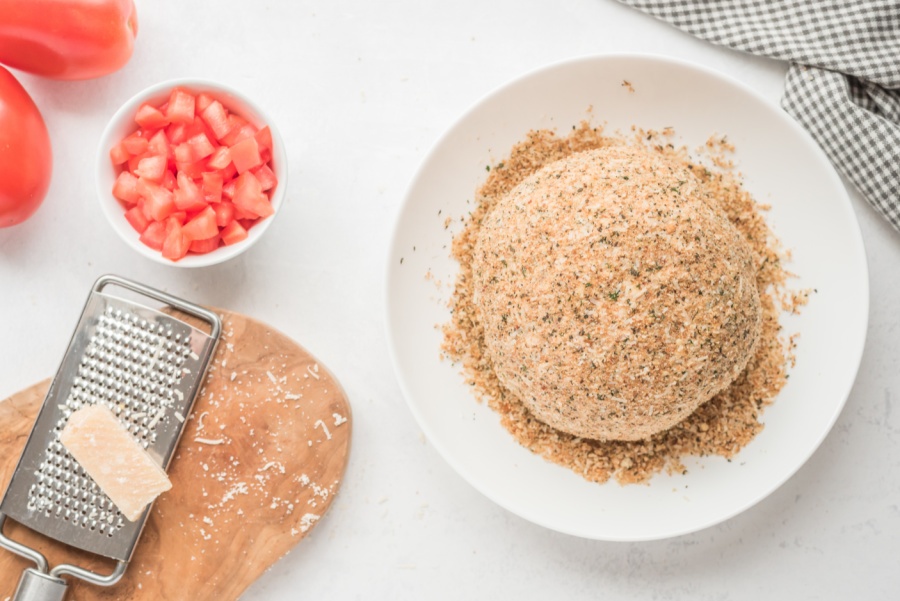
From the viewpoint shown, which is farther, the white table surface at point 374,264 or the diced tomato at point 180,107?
the white table surface at point 374,264

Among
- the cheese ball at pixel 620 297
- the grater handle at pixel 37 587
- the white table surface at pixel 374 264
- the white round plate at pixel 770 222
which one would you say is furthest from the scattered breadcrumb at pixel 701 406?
→ the grater handle at pixel 37 587

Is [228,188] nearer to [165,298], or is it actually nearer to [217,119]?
[217,119]

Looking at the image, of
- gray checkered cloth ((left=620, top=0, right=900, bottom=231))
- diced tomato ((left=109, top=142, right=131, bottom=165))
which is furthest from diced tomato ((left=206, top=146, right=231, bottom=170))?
gray checkered cloth ((left=620, top=0, right=900, bottom=231))

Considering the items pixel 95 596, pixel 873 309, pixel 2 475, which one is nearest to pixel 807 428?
pixel 873 309

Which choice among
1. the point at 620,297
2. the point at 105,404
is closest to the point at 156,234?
the point at 105,404

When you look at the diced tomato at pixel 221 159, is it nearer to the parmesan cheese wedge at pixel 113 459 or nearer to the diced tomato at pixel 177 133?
the diced tomato at pixel 177 133
